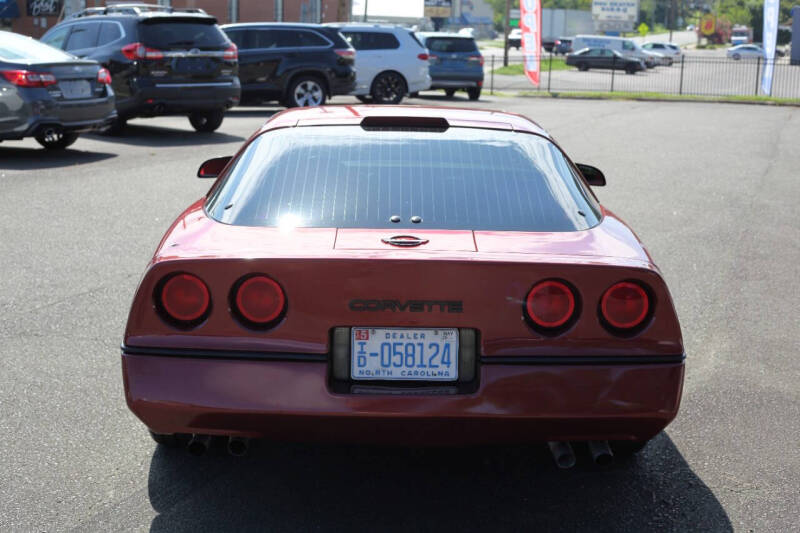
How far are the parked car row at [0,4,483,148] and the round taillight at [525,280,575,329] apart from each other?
1093 centimetres

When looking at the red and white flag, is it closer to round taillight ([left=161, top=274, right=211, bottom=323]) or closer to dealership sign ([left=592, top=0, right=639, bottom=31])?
round taillight ([left=161, top=274, right=211, bottom=323])

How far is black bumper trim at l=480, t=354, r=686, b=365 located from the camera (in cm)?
348

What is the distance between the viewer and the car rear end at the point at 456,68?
30031 millimetres

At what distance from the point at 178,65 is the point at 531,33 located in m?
21.8

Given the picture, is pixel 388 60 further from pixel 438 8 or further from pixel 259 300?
pixel 438 8

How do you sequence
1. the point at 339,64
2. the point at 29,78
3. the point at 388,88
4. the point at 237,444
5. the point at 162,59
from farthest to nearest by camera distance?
the point at 388,88 < the point at 339,64 < the point at 162,59 < the point at 29,78 < the point at 237,444

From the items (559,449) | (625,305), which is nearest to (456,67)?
(559,449)

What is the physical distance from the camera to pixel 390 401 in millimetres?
3451

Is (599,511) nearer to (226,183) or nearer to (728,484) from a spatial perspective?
(728,484)

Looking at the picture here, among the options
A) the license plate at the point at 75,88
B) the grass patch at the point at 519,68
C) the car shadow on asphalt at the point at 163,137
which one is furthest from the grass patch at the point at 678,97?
the license plate at the point at 75,88

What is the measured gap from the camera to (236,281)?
352 cm

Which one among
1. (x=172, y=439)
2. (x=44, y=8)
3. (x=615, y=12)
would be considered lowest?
(x=172, y=439)

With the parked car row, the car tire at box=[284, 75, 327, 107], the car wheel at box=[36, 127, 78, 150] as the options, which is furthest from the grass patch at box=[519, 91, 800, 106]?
the car wheel at box=[36, 127, 78, 150]

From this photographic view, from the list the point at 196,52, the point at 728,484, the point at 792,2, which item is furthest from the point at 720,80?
the point at 792,2
